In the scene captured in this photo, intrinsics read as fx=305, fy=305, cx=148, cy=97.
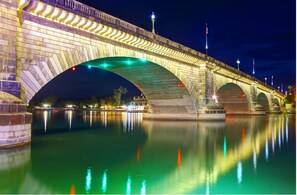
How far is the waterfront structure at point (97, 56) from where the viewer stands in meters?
15.4

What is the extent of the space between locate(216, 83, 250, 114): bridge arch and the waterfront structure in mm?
19277

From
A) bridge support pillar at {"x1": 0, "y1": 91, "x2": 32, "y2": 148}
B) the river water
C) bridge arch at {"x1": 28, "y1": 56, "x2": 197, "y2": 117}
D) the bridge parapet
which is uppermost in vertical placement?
the bridge parapet

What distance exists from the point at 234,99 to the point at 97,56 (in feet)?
168

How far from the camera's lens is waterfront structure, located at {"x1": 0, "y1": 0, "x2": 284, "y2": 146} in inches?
606

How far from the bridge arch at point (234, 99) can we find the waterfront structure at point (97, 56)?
1928cm

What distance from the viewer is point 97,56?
21.3m

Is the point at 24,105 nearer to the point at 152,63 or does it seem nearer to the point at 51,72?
the point at 51,72

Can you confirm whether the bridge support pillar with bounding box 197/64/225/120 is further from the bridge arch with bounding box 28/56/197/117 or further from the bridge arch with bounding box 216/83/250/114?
the bridge arch with bounding box 216/83/250/114

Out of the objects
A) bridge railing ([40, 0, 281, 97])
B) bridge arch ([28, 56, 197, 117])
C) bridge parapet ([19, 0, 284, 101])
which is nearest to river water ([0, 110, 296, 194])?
bridge parapet ([19, 0, 284, 101])

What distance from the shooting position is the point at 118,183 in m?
9.51

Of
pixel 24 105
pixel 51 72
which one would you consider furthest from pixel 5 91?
pixel 51 72

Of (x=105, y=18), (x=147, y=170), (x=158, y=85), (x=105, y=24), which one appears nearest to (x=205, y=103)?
(x=158, y=85)

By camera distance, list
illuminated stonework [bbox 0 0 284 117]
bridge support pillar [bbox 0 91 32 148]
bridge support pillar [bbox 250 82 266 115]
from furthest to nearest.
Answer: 1. bridge support pillar [bbox 250 82 266 115]
2. illuminated stonework [bbox 0 0 284 117]
3. bridge support pillar [bbox 0 91 32 148]

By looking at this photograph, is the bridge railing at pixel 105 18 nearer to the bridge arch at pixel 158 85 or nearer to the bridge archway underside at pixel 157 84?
the bridge arch at pixel 158 85
